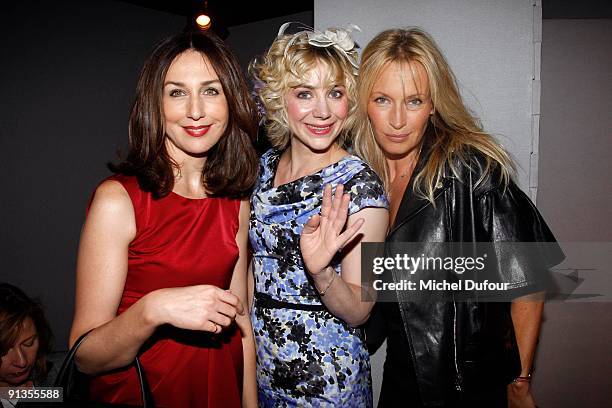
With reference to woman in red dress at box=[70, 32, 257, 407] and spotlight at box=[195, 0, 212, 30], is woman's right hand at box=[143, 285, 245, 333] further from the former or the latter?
spotlight at box=[195, 0, 212, 30]

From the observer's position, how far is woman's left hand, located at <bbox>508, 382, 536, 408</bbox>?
1.82 meters

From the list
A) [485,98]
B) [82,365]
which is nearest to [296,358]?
[82,365]

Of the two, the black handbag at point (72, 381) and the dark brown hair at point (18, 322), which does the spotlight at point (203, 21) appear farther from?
the black handbag at point (72, 381)

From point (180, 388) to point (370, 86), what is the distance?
1328 millimetres

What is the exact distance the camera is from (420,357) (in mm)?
1756

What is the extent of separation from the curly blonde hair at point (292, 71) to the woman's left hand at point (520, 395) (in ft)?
4.09

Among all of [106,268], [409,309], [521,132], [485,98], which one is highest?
[485,98]

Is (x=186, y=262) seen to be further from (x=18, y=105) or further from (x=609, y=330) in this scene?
(x=18, y=105)

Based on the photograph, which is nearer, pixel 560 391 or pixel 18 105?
pixel 560 391

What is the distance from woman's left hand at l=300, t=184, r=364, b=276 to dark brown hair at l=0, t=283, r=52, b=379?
6.87 feet

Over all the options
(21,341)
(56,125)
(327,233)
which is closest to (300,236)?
(327,233)

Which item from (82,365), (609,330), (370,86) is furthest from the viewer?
(609,330)

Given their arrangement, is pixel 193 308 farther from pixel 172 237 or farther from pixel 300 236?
pixel 300 236

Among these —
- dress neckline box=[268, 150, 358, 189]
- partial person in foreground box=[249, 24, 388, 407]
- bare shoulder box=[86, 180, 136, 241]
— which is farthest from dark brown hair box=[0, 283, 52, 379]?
dress neckline box=[268, 150, 358, 189]
